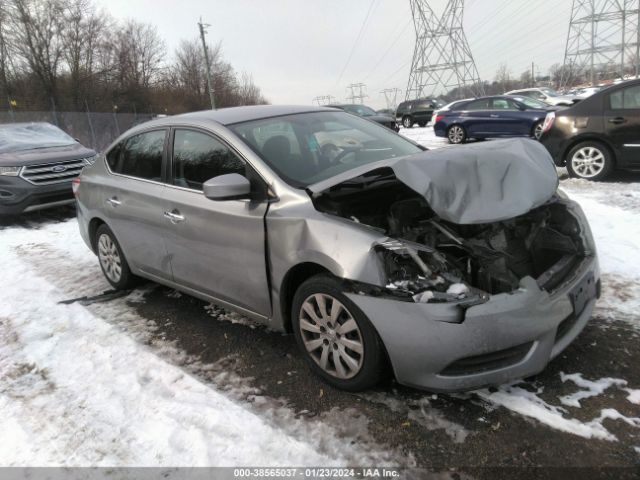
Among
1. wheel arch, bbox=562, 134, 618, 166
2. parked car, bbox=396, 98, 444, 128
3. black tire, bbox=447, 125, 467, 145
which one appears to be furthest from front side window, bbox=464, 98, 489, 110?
parked car, bbox=396, 98, 444, 128

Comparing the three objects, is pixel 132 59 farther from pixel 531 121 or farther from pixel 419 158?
pixel 419 158

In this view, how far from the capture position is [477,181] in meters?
2.80

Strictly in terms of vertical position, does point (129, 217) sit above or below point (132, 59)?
below

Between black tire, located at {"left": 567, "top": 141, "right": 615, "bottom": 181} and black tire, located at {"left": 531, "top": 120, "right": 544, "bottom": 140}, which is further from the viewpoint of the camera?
black tire, located at {"left": 531, "top": 120, "right": 544, "bottom": 140}

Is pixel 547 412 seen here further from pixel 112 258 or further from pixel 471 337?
pixel 112 258

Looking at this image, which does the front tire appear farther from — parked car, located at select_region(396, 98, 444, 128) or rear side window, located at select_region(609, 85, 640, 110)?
rear side window, located at select_region(609, 85, 640, 110)

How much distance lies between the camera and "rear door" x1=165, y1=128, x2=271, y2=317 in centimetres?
315

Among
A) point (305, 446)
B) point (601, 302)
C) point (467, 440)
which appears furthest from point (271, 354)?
point (601, 302)

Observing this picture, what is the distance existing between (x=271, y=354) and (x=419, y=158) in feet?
5.58

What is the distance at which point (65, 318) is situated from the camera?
423cm

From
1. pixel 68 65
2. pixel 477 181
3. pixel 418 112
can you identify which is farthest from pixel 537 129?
pixel 68 65

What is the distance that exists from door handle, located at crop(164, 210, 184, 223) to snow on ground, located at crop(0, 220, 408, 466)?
970mm

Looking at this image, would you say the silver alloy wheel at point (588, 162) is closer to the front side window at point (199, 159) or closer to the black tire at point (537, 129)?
the black tire at point (537, 129)

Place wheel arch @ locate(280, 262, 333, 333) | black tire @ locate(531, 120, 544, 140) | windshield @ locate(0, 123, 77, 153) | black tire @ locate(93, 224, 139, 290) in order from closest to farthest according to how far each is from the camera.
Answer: wheel arch @ locate(280, 262, 333, 333)
black tire @ locate(93, 224, 139, 290)
windshield @ locate(0, 123, 77, 153)
black tire @ locate(531, 120, 544, 140)
